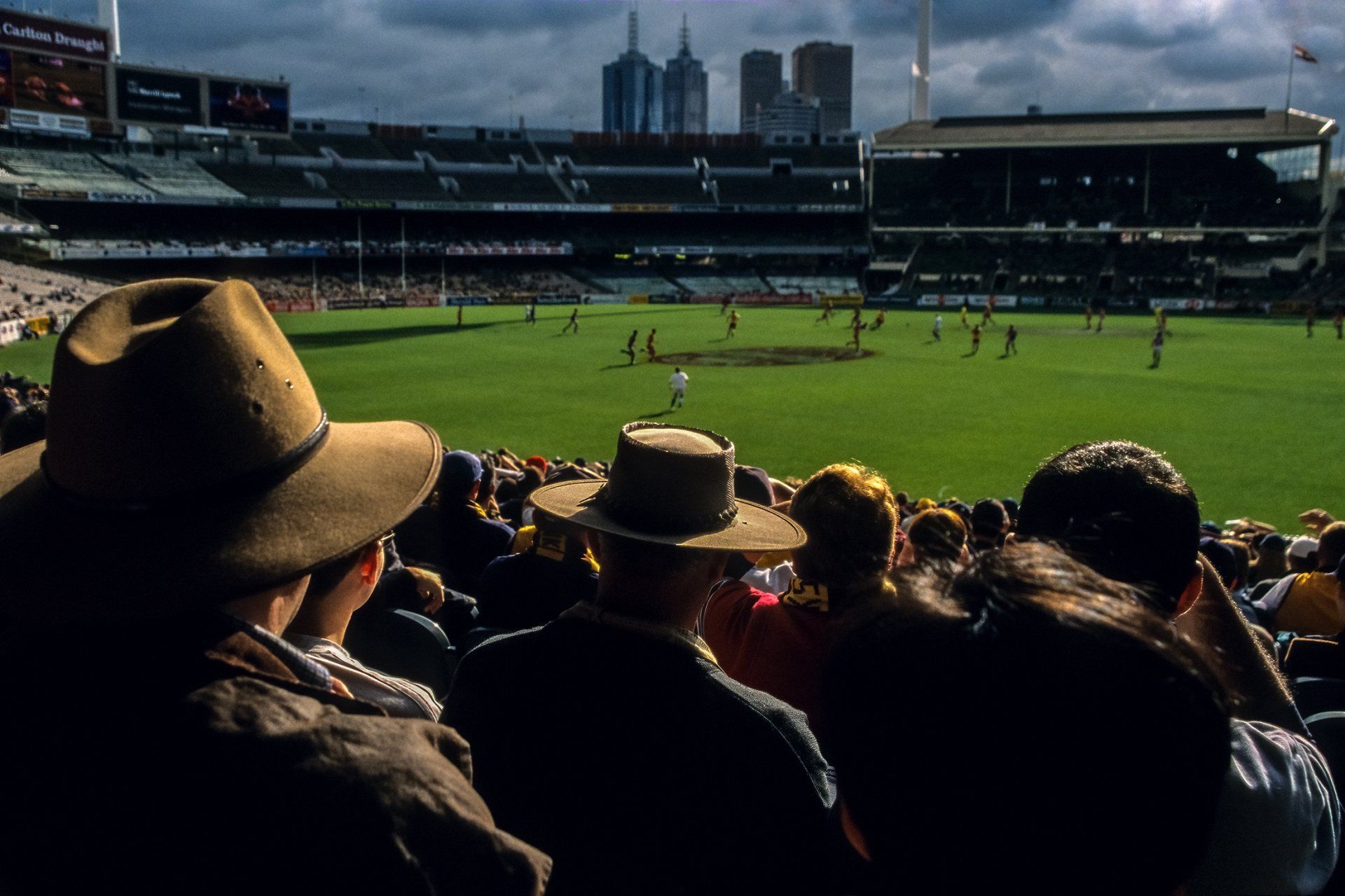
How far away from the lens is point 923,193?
9488 centimetres

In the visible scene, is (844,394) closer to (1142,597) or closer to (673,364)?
(673,364)

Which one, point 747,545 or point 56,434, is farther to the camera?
point 747,545

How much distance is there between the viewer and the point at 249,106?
3012 inches

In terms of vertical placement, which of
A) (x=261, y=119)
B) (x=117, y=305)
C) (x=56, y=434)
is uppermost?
(x=261, y=119)

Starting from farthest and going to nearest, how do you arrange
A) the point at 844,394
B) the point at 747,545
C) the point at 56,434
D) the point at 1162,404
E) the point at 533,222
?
the point at 533,222, the point at 844,394, the point at 1162,404, the point at 747,545, the point at 56,434

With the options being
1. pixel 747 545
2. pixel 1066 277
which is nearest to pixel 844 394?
pixel 747 545

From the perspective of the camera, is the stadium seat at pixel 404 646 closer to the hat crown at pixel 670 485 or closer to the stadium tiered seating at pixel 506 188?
the hat crown at pixel 670 485

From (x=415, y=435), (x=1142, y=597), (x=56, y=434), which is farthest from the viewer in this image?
(x=415, y=435)

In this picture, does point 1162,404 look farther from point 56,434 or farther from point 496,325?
point 496,325

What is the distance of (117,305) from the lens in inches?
87.2

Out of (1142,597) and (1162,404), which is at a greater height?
(1142,597)

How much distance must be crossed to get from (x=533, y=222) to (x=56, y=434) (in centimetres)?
9202

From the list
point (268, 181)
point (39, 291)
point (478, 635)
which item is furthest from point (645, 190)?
point (478, 635)

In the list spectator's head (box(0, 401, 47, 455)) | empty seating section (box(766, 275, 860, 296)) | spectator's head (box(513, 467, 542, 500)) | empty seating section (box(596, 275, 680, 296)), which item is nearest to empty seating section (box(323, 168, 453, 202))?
empty seating section (box(596, 275, 680, 296))
